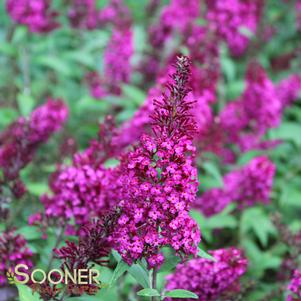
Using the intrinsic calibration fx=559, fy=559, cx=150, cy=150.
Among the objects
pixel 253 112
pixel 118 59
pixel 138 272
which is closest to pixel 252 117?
pixel 253 112

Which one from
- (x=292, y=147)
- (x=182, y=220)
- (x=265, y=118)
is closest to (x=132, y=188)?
(x=182, y=220)

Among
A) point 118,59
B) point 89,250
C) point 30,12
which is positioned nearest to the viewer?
point 89,250

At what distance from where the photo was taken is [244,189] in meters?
5.61

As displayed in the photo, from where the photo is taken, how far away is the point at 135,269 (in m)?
3.39

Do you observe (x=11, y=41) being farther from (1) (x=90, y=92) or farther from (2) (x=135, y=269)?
(2) (x=135, y=269)

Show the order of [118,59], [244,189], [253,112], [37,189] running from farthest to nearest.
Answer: [118,59], [253,112], [244,189], [37,189]

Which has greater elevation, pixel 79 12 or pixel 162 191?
pixel 79 12

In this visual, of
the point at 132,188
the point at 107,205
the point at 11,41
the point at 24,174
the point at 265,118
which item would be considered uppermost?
the point at 11,41

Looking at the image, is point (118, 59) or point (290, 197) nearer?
point (290, 197)

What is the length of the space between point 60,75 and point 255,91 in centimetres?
335

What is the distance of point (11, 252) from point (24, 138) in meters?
1.36

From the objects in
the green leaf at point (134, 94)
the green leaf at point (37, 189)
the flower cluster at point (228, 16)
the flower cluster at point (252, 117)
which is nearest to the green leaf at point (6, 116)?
the green leaf at point (134, 94)

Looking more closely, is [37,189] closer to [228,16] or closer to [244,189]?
[244,189]

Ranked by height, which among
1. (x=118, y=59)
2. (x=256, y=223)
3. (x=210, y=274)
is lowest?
(x=210, y=274)
